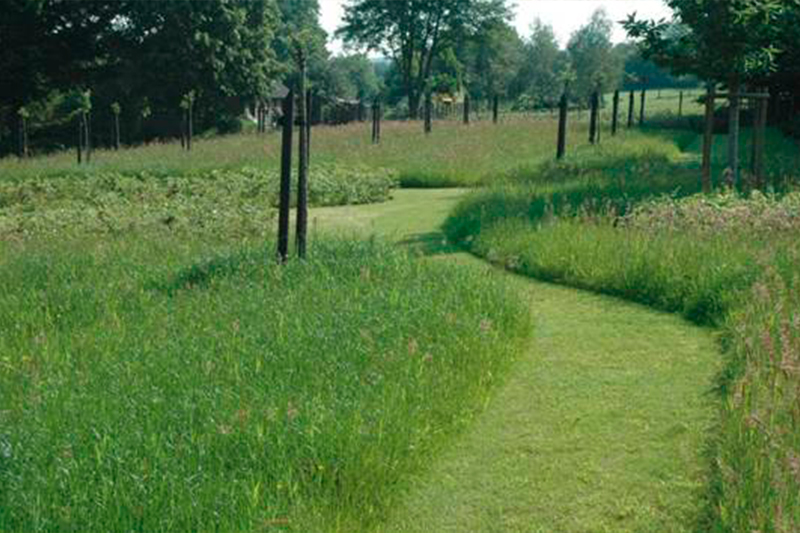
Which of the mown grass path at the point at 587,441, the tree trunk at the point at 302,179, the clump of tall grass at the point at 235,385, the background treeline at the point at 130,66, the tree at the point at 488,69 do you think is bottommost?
the mown grass path at the point at 587,441

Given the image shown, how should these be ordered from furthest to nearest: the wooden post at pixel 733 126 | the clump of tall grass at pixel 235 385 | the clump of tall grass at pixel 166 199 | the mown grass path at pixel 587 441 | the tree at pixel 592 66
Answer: the tree at pixel 592 66 → the wooden post at pixel 733 126 → the clump of tall grass at pixel 166 199 → the mown grass path at pixel 587 441 → the clump of tall grass at pixel 235 385

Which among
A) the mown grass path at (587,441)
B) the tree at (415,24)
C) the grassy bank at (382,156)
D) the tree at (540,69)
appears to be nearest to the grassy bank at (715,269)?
the mown grass path at (587,441)

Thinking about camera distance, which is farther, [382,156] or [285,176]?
[382,156]

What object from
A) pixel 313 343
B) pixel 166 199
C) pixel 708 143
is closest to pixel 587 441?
pixel 313 343

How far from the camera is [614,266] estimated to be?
856cm

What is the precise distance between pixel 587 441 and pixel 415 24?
198ft

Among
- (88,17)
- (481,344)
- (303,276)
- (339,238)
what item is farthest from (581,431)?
(88,17)

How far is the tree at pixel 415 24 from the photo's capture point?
61.8 meters

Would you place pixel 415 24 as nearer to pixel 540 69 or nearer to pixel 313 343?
pixel 540 69

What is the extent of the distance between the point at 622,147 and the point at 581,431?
15909 millimetres

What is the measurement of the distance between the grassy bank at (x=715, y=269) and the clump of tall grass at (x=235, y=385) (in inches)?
60.1

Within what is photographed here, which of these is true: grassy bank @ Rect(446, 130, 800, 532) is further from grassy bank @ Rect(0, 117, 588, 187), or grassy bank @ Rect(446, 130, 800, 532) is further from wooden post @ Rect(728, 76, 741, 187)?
grassy bank @ Rect(0, 117, 588, 187)

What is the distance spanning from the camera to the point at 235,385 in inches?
192

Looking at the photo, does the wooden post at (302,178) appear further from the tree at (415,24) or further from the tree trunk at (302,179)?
the tree at (415,24)
